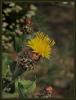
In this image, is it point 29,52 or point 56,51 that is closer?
point 29,52

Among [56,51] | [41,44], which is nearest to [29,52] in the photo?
[41,44]

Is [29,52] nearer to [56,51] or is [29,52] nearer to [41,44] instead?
[41,44]

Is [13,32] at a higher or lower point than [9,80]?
higher

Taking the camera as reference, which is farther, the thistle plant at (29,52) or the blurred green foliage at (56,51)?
the blurred green foliage at (56,51)

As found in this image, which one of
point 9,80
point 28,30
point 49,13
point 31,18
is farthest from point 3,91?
point 49,13

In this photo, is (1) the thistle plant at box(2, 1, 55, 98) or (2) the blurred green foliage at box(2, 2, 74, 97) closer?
(1) the thistle plant at box(2, 1, 55, 98)

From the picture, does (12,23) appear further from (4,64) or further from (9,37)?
(4,64)

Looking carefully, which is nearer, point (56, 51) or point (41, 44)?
point (41, 44)

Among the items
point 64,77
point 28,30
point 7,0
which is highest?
point 7,0
